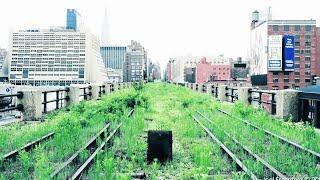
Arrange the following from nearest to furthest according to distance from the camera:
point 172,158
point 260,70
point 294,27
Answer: point 172,158 → point 294,27 → point 260,70

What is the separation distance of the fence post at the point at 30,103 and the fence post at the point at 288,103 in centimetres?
886

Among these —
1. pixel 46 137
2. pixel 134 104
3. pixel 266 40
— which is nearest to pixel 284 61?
pixel 266 40

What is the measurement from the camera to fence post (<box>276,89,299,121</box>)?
51.3 ft

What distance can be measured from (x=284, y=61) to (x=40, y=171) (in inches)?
6409

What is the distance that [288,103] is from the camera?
1573 cm

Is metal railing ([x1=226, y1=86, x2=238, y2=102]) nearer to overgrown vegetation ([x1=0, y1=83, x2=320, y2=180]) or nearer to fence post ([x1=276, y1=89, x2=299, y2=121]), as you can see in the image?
fence post ([x1=276, y1=89, x2=299, y2=121])

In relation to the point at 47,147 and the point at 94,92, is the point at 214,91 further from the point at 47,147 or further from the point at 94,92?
the point at 47,147

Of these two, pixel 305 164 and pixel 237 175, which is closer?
pixel 237 175

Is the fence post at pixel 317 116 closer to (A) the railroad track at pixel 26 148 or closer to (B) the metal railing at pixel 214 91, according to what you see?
(A) the railroad track at pixel 26 148

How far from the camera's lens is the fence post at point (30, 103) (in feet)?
53.6

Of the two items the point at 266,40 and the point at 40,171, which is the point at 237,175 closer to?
the point at 40,171

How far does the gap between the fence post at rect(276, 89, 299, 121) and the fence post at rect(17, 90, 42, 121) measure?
8860mm

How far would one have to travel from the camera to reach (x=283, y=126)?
13.5 metres

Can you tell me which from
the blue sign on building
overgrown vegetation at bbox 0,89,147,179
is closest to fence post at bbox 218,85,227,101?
overgrown vegetation at bbox 0,89,147,179
